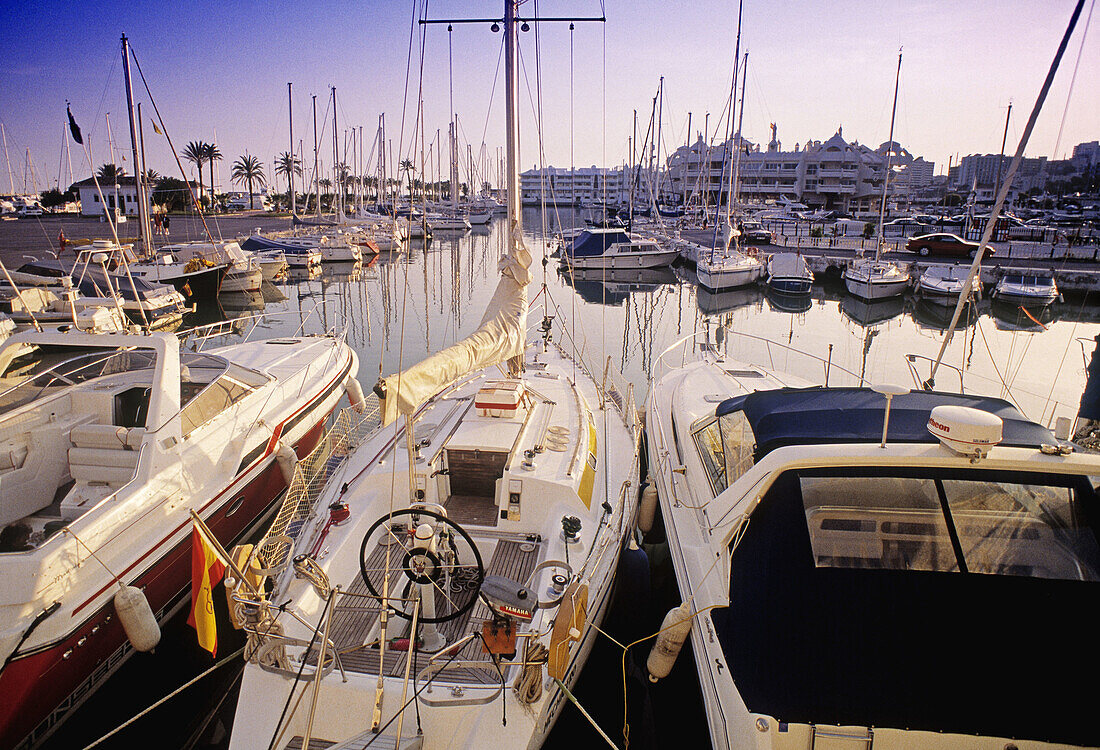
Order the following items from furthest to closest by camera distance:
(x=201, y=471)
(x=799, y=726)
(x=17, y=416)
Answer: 1. (x=201, y=471)
2. (x=17, y=416)
3. (x=799, y=726)

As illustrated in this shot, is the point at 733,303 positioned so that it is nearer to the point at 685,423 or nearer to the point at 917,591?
the point at 685,423

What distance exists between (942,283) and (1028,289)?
9.11 feet

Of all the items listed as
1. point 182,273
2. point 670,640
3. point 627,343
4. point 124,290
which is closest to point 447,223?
point 182,273

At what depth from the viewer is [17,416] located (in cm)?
635

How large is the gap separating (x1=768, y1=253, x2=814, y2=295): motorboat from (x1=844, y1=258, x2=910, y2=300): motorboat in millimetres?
1801

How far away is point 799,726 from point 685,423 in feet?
14.8

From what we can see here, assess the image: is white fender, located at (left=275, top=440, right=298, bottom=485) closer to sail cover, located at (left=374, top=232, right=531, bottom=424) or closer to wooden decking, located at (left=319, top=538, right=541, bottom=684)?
wooden decking, located at (left=319, top=538, right=541, bottom=684)

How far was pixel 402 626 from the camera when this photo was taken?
209 inches

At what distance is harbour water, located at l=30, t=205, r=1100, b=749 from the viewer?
17.9ft

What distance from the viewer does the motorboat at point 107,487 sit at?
15.6 ft

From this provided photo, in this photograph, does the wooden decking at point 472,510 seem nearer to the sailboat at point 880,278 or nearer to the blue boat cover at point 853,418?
the blue boat cover at point 853,418

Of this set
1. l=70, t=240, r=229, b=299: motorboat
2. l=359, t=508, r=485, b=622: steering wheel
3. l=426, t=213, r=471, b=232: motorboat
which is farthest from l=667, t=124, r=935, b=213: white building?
l=359, t=508, r=485, b=622: steering wheel

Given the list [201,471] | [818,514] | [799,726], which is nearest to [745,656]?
[799,726]

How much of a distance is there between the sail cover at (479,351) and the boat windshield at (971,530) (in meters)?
3.02
